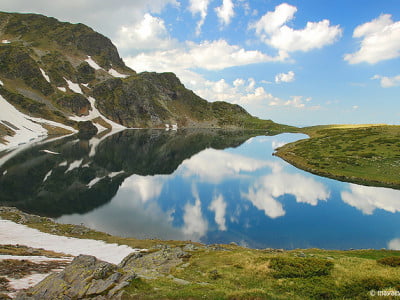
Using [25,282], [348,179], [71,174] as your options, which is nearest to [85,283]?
[25,282]

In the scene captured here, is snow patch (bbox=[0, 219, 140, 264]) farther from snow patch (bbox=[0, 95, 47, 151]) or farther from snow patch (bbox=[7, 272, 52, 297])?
snow patch (bbox=[0, 95, 47, 151])

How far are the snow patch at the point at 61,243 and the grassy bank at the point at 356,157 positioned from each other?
239 ft

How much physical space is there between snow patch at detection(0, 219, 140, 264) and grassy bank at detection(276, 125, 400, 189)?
7295 centimetres

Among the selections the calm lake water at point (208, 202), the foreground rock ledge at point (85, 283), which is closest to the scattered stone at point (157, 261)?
the foreground rock ledge at point (85, 283)

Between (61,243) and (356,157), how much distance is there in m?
99.1

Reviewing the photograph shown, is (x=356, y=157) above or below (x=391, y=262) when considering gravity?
above

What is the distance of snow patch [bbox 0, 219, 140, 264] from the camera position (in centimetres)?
3462

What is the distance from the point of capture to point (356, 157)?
93.3 m

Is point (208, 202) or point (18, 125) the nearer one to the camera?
point (208, 202)

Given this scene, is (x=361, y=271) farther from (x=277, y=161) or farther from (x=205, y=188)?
(x=277, y=161)

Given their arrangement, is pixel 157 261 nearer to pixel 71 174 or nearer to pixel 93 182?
pixel 93 182

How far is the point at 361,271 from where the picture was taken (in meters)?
18.1

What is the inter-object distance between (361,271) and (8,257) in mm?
33807

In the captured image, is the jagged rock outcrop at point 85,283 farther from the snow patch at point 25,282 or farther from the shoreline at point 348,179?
the shoreline at point 348,179
